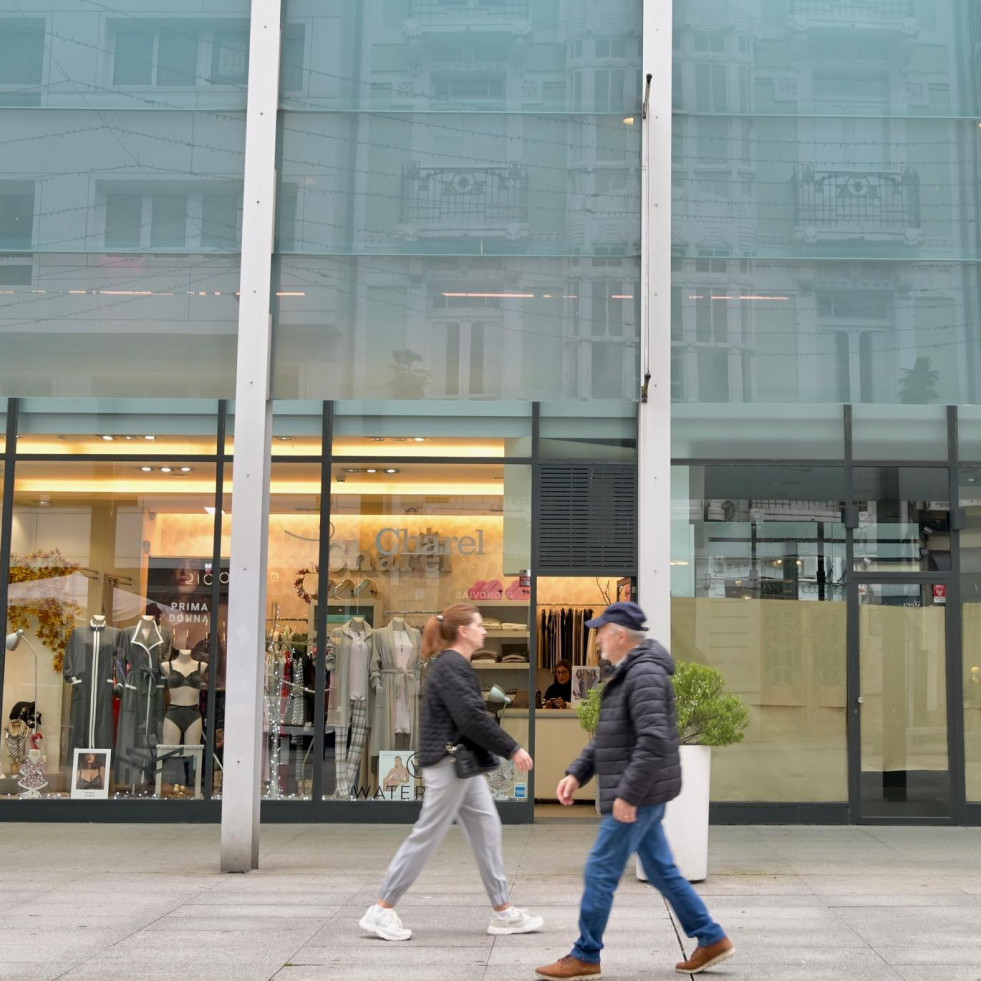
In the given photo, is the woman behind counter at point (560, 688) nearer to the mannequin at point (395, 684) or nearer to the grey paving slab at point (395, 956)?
the mannequin at point (395, 684)

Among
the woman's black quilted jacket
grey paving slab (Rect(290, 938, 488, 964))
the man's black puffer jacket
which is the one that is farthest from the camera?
the woman's black quilted jacket

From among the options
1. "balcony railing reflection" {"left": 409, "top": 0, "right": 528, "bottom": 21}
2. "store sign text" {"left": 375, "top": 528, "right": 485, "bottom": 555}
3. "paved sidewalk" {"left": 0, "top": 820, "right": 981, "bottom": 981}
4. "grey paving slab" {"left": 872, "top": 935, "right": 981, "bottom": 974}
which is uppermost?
"balcony railing reflection" {"left": 409, "top": 0, "right": 528, "bottom": 21}

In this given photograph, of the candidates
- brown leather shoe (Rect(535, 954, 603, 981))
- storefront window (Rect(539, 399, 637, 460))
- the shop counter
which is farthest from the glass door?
brown leather shoe (Rect(535, 954, 603, 981))

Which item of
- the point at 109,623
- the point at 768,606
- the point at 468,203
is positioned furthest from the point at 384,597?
the point at 468,203

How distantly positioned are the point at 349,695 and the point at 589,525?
266 centimetres

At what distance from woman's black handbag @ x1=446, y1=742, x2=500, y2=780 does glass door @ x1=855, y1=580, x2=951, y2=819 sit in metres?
5.90

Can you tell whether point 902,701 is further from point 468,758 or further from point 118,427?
point 118,427

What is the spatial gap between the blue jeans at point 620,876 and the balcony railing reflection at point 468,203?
17.5ft

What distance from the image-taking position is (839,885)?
879 cm

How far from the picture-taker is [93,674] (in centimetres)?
1207

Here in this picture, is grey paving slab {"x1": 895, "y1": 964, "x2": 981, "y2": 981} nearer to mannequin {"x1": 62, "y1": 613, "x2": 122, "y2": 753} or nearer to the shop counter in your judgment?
the shop counter

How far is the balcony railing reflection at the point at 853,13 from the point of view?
10594mm

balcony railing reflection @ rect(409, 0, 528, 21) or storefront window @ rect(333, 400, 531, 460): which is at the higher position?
balcony railing reflection @ rect(409, 0, 528, 21)

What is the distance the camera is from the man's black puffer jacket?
6.11m
